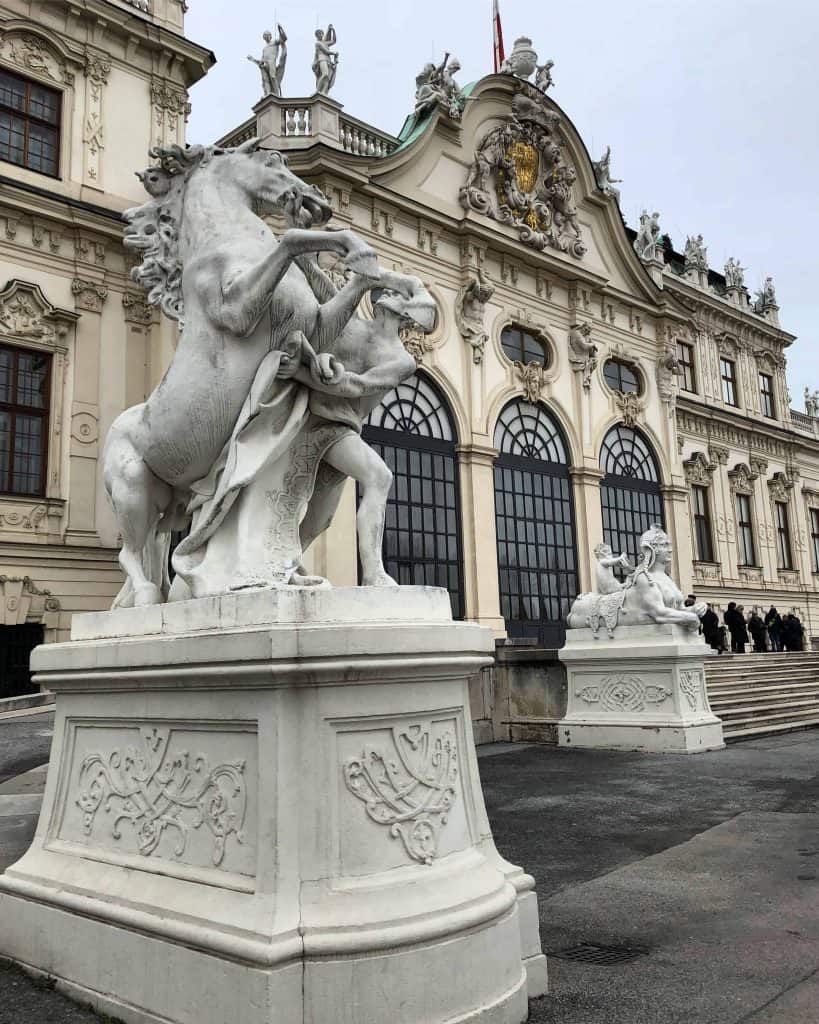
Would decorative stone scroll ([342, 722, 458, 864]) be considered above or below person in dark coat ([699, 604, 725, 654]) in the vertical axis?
below

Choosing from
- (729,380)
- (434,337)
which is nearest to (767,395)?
(729,380)

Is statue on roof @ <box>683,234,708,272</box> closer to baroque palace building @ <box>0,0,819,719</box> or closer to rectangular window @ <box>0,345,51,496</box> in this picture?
baroque palace building @ <box>0,0,819,719</box>

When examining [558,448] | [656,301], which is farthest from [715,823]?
[656,301]

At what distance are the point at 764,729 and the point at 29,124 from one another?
16191mm

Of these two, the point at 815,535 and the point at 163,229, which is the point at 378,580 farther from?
the point at 815,535

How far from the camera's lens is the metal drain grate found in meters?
3.26

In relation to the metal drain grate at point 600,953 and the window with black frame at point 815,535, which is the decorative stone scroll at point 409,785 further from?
the window with black frame at point 815,535

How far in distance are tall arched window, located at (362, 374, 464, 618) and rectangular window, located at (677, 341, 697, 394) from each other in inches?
536

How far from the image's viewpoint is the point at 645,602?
10.6m

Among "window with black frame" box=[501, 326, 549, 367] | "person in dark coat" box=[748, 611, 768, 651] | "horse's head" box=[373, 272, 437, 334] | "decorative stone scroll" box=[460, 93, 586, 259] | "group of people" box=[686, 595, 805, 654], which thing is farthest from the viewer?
"person in dark coat" box=[748, 611, 768, 651]

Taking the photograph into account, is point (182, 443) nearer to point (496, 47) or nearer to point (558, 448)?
point (558, 448)

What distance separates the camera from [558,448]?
2311 cm

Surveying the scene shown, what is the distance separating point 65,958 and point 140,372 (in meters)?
15.3

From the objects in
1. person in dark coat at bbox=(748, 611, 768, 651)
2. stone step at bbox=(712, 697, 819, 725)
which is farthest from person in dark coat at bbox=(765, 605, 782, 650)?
stone step at bbox=(712, 697, 819, 725)
